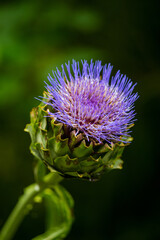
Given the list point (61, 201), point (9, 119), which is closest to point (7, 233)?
point (61, 201)

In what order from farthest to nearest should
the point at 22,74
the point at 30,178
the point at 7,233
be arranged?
the point at 30,178, the point at 22,74, the point at 7,233

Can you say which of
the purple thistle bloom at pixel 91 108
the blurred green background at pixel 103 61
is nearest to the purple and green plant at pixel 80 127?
the purple thistle bloom at pixel 91 108

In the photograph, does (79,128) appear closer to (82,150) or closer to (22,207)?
(82,150)

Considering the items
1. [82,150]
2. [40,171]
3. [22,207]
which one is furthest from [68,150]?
[22,207]

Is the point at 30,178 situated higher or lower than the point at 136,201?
higher

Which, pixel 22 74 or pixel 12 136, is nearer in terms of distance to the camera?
pixel 22 74

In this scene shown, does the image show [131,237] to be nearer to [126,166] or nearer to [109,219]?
[109,219]
